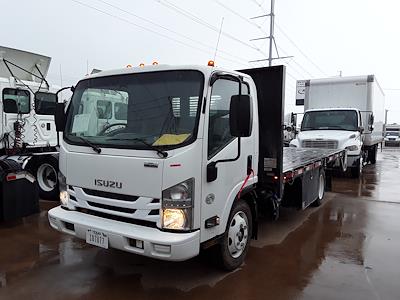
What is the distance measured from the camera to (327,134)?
455 inches

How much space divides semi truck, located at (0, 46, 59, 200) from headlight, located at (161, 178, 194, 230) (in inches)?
201

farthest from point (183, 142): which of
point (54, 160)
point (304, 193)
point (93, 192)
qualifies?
point (54, 160)

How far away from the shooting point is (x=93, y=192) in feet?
12.0

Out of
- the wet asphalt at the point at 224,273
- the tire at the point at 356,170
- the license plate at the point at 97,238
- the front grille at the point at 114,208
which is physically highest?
the front grille at the point at 114,208

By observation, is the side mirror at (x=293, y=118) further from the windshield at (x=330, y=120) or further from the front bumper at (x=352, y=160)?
the front bumper at (x=352, y=160)

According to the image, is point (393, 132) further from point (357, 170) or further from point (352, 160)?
point (352, 160)

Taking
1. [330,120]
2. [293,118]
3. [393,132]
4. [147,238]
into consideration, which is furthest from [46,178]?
Result: [393,132]

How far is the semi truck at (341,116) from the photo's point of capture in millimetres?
11289

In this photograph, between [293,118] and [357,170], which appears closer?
[357,170]

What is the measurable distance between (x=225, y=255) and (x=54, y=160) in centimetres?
505

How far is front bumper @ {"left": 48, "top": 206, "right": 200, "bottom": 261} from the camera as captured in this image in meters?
3.17

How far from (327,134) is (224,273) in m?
8.66

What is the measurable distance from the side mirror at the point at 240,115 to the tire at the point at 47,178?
5.55m

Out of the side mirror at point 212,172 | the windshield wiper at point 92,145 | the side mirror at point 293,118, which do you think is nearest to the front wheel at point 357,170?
the side mirror at point 293,118
